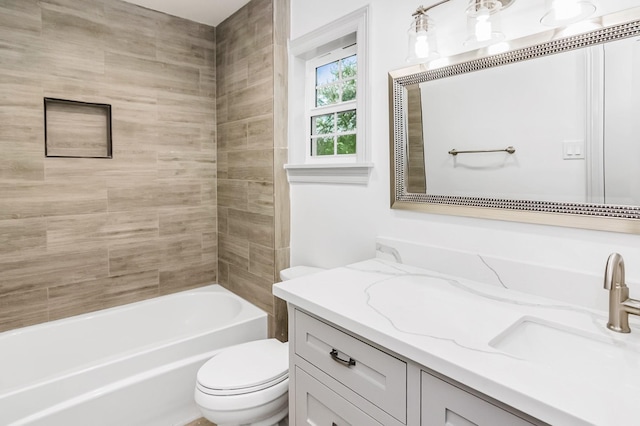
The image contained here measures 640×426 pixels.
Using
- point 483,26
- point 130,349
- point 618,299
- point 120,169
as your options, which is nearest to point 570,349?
point 618,299

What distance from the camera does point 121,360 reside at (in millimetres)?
1815

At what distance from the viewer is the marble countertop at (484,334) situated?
0.67 m

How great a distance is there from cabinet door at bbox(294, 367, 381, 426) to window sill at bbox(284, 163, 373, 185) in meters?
0.99

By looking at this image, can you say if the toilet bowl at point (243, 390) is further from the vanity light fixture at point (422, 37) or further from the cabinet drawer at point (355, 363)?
the vanity light fixture at point (422, 37)

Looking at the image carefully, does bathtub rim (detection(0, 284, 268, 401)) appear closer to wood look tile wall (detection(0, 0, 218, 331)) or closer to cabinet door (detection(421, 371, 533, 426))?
wood look tile wall (detection(0, 0, 218, 331))

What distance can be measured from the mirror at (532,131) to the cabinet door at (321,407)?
824 millimetres

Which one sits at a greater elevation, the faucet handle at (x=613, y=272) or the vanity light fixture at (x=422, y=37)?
the vanity light fixture at (x=422, y=37)

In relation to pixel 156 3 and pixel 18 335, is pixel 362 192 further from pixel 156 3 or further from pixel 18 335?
pixel 18 335

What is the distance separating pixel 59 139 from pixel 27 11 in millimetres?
755

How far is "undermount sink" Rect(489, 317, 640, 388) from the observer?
2.58 ft

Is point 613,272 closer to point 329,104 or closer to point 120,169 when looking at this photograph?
point 329,104

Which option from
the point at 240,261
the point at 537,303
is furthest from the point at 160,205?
the point at 537,303

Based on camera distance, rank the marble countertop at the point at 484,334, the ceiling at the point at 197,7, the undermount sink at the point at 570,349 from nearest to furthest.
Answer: the marble countertop at the point at 484,334 → the undermount sink at the point at 570,349 → the ceiling at the point at 197,7

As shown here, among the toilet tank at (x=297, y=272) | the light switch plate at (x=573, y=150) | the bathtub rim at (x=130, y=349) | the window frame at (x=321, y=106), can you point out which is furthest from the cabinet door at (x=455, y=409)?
the bathtub rim at (x=130, y=349)
